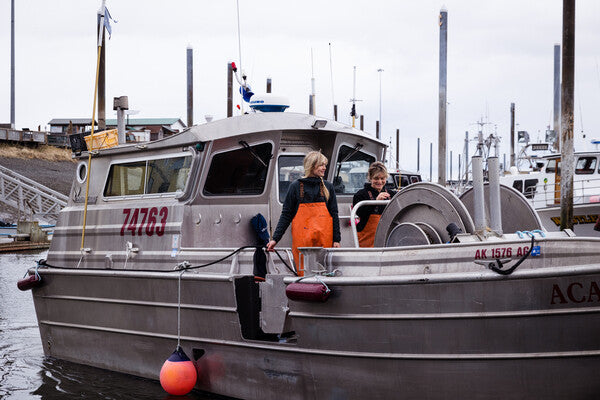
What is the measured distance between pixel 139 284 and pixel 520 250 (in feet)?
14.2

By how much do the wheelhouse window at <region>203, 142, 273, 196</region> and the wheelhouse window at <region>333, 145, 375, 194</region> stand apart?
0.98m

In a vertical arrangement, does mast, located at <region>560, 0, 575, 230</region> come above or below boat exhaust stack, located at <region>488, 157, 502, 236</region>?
above

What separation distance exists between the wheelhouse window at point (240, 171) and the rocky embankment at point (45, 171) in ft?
119

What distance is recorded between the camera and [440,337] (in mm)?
5723

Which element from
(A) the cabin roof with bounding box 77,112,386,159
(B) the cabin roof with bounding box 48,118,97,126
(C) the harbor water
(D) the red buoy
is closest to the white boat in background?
(A) the cabin roof with bounding box 77,112,386,159

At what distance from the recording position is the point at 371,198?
24.7ft

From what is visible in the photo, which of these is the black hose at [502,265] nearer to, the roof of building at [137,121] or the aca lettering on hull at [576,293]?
the aca lettering on hull at [576,293]

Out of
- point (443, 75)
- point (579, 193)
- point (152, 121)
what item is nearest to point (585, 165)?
point (579, 193)

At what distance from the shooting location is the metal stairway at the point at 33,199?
109 ft

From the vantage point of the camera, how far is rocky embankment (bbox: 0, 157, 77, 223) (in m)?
44.0

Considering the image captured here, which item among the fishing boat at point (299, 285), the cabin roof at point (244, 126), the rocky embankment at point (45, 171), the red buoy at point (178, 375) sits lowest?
the red buoy at point (178, 375)

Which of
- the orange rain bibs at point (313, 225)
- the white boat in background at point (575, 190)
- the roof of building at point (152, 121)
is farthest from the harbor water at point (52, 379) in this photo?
the roof of building at point (152, 121)

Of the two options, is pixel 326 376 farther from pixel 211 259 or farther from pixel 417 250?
pixel 211 259

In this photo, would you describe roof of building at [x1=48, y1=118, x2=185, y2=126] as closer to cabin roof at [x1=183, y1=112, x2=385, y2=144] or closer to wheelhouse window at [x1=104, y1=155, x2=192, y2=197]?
wheelhouse window at [x1=104, y1=155, x2=192, y2=197]
